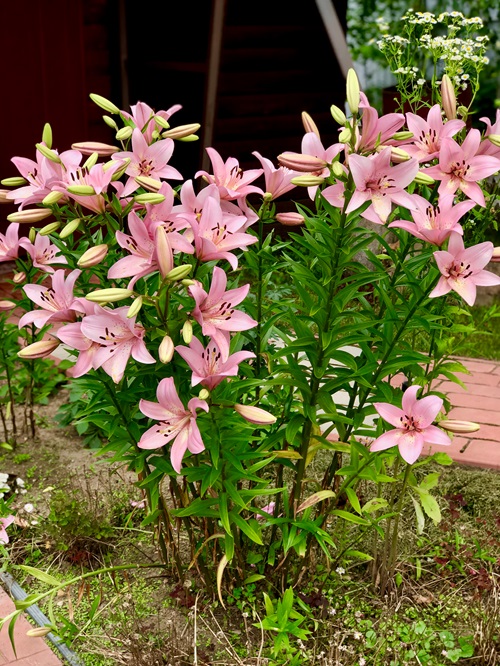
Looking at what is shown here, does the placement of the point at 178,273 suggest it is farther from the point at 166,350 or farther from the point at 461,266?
the point at 461,266

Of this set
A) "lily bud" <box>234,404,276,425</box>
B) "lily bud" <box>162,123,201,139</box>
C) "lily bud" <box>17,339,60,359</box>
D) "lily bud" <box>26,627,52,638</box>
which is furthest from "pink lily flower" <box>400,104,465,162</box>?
"lily bud" <box>26,627,52,638</box>

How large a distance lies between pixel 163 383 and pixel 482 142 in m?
1.00

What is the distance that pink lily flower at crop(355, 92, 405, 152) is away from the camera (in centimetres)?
196

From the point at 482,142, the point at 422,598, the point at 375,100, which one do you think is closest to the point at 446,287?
the point at 482,142

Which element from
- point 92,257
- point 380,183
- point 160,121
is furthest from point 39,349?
point 380,183

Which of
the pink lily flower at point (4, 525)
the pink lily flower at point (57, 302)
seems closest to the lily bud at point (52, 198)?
the pink lily flower at point (57, 302)

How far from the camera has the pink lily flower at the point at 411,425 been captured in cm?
204

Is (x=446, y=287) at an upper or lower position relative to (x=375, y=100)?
upper

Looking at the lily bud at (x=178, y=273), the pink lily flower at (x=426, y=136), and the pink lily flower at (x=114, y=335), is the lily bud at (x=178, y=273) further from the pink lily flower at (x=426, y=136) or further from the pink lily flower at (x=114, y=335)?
the pink lily flower at (x=426, y=136)

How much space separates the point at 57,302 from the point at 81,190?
331mm

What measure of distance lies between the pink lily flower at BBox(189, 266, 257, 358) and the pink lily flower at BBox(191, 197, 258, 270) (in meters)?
0.06

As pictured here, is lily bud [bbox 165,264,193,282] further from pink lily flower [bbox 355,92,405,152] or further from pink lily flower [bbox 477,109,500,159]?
pink lily flower [bbox 477,109,500,159]

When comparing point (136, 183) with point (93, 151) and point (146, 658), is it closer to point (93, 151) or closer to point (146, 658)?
point (93, 151)

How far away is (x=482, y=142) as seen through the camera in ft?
7.10
